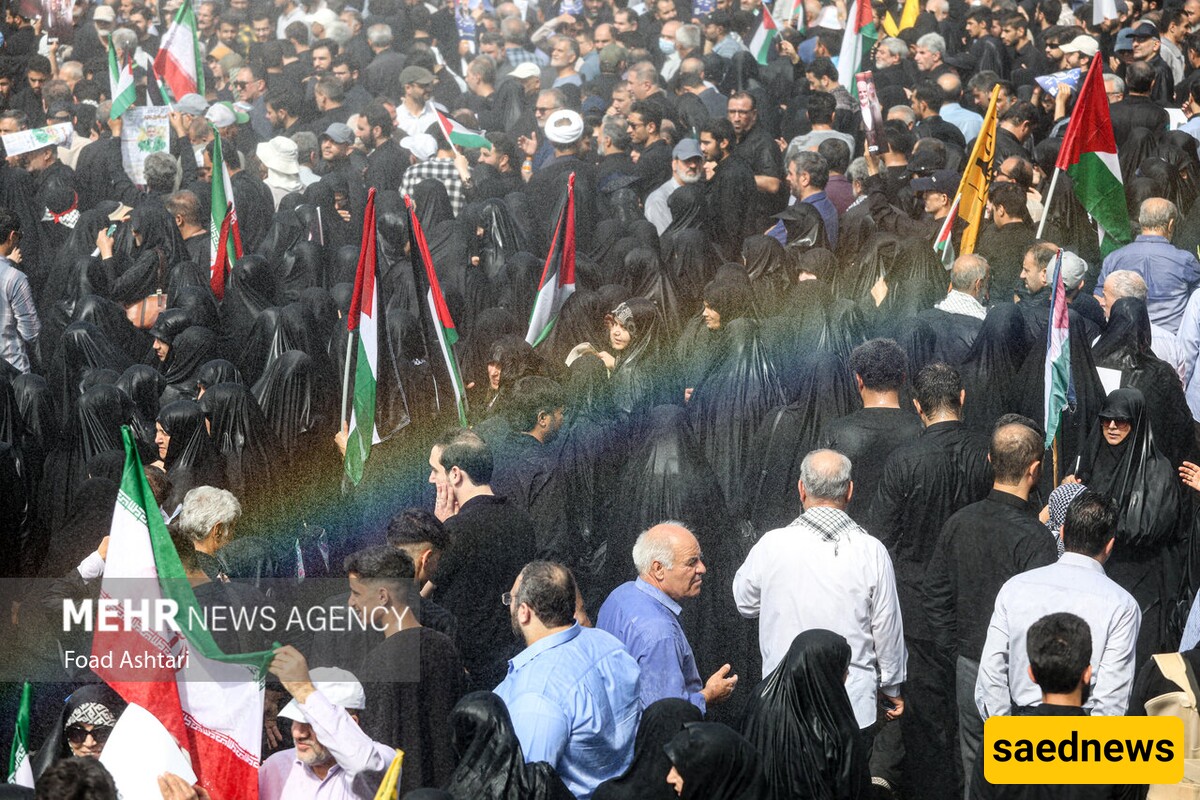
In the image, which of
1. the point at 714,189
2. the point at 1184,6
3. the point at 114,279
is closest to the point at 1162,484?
the point at 714,189

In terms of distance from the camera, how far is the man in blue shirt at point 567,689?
16.5 feet

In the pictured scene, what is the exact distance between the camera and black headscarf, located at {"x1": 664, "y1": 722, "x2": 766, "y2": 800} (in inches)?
181

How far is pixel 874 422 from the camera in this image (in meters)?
7.13

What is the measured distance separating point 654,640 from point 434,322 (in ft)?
10.1

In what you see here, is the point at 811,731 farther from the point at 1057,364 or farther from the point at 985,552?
the point at 1057,364

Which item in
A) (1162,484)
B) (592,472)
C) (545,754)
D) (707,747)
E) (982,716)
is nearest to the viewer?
(707,747)

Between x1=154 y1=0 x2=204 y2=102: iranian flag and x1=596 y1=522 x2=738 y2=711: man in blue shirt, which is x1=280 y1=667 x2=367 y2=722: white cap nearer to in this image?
x1=596 y1=522 x2=738 y2=711: man in blue shirt

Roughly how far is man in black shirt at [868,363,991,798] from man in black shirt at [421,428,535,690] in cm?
157

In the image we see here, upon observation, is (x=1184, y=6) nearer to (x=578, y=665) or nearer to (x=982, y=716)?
(x=982, y=716)

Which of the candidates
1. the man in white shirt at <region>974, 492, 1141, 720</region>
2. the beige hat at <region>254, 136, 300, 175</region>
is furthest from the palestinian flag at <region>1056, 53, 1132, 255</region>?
the beige hat at <region>254, 136, 300, 175</region>

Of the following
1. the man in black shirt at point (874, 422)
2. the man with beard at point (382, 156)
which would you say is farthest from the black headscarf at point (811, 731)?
the man with beard at point (382, 156)

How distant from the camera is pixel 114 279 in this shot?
10273 mm

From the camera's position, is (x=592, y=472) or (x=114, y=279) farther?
(x=114, y=279)

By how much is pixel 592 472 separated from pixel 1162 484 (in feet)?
8.71
